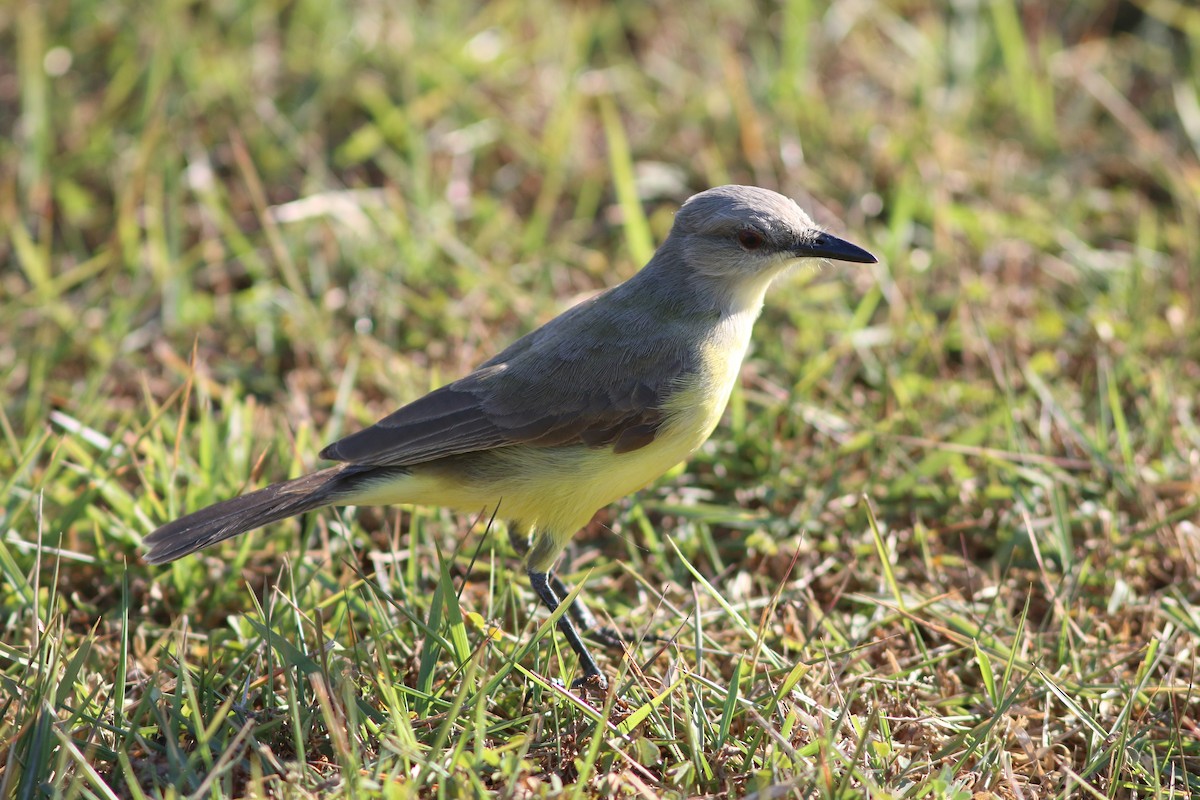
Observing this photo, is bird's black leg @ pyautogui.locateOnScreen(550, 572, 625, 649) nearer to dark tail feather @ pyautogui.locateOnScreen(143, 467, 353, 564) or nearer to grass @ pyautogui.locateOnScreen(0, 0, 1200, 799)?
grass @ pyautogui.locateOnScreen(0, 0, 1200, 799)

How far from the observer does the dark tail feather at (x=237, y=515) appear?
3764mm

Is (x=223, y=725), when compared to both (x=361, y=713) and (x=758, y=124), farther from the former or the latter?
(x=758, y=124)

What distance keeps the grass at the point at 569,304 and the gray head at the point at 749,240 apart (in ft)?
2.71

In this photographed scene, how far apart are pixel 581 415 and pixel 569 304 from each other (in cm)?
181

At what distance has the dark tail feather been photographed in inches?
148

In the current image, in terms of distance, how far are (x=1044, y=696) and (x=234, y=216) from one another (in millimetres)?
4713

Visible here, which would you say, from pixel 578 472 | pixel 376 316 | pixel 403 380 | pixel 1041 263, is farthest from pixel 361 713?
pixel 1041 263

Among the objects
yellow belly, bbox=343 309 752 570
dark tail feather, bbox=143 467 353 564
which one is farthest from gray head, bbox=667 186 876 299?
dark tail feather, bbox=143 467 353 564

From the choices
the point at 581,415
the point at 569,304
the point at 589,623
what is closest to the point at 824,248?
the point at 581,415

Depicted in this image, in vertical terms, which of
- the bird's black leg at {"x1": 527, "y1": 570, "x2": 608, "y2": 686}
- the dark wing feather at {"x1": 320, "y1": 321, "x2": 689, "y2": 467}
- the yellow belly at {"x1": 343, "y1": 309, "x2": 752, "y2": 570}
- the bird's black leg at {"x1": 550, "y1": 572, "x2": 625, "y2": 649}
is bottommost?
the bird's black leg at {"x1": 550, "y1": 572, "x2": 625, "y2": 649}

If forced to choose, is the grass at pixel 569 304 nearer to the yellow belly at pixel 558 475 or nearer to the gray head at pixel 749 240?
the yellow belly at pixel 558 475

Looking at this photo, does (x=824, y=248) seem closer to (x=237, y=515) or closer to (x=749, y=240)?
(x=749, y=240)

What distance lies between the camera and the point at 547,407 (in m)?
4.21

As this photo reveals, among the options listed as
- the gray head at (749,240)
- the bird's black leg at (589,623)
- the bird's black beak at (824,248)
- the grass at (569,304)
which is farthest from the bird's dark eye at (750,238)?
the bird's black leg at (589,623)
